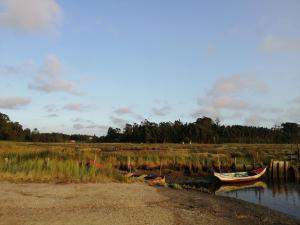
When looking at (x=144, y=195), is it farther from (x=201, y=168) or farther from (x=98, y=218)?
(x=201, y=168)

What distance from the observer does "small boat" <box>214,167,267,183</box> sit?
35.8 m

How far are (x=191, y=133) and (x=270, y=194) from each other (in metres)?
107

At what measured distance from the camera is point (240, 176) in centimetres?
3738

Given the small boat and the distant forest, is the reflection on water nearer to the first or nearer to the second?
the small boat

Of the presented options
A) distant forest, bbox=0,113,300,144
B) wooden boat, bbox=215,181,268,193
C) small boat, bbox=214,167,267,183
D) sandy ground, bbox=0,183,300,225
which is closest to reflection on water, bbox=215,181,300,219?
wooden boat, bbox=215,181,268,193

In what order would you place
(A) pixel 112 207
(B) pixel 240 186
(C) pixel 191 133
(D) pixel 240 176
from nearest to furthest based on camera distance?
1. (A) pixel 112 207
2. (B) pixel 240 186
3. (D) pixel 240 176
4. (C) pixel 191 133

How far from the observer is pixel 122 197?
68.1 ft

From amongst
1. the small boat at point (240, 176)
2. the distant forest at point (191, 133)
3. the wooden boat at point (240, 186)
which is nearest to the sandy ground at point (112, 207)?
the wooden boat at point (240, 186)

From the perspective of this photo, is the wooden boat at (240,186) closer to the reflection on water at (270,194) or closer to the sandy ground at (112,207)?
the reflection on water at (270,194)

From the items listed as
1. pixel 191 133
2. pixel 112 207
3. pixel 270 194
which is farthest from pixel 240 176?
pixel 191 133

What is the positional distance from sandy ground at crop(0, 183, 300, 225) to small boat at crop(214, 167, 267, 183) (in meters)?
12.6

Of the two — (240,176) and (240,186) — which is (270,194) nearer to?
(240,186)

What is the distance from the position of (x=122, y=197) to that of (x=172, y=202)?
9.22ft

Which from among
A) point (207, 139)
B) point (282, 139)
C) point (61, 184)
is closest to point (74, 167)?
point (61, 184)
